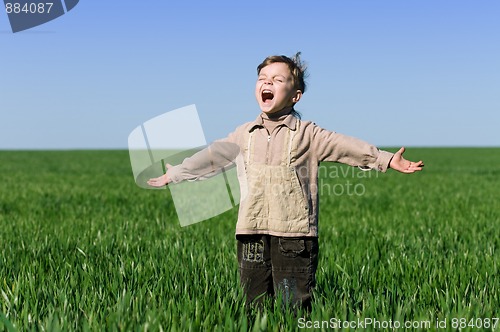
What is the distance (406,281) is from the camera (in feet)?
13.8

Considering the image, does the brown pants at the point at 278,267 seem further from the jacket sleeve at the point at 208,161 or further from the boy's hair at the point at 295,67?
the boy's hair at the point at 295,67

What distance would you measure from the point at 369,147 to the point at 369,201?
339 inches

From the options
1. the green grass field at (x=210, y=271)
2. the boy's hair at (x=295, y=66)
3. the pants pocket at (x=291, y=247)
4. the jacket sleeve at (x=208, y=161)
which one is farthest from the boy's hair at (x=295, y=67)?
the green grass field at (x=210, y=271)

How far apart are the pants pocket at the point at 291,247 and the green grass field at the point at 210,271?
302mm

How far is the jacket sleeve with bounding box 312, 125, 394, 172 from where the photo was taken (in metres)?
3.22

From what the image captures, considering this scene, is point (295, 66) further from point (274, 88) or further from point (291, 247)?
point (291, 247)

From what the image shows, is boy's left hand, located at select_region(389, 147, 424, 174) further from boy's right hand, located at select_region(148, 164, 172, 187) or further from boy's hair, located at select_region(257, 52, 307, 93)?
boy's right hand, located at select_region(148, 164, 172, 187)

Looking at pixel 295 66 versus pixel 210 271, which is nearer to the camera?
pixel 295 66

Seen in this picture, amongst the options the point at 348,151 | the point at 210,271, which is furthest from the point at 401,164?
the point at 210,271

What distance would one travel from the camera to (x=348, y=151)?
3.29 metres

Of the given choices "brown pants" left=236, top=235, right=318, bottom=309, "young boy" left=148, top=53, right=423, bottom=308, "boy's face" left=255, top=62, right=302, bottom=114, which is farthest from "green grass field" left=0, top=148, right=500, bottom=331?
"boy's face" left=255, top=62, right=302, bottom=114

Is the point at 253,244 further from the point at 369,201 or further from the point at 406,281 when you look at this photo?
the point at 369,201

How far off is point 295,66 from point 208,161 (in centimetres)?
77

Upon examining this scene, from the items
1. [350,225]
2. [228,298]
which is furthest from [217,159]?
[350,225]
